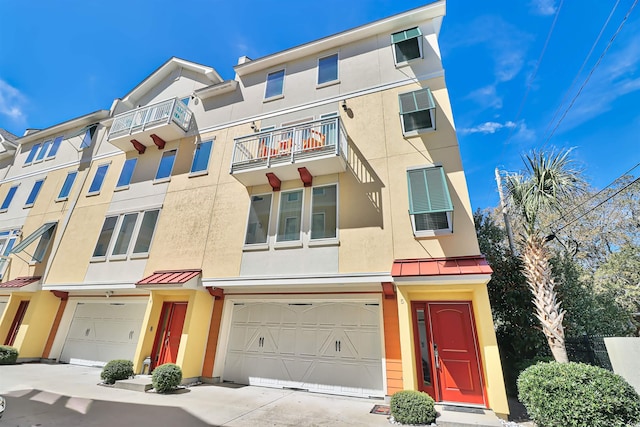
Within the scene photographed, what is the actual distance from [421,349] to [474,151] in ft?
25.9

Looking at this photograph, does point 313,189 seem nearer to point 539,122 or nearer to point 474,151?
point 474,151

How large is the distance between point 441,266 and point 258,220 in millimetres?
6426

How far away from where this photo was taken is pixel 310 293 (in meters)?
9.27

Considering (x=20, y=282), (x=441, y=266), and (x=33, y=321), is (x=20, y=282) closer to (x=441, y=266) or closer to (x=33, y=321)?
(x=33, y=321)

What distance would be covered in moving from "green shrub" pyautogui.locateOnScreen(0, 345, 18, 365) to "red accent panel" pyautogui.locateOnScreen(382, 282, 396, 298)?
1517 centimetres

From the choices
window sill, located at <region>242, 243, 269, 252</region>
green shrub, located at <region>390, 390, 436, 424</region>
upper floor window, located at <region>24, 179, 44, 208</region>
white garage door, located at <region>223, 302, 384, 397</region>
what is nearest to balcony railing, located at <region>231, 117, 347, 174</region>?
window sill, located at <region>242, 243, 269, 252</region>

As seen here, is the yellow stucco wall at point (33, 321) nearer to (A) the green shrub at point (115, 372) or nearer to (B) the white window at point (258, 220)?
(A) the green shrub at point (115, 372)

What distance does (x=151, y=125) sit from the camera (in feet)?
43.2

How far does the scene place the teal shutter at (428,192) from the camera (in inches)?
299

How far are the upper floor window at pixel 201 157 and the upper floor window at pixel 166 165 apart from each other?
1.30m

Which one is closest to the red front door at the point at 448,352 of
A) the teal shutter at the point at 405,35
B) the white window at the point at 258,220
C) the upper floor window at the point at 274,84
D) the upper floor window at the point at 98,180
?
the white window at the point at 258,220

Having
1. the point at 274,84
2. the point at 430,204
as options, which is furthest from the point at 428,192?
the point at 274,84

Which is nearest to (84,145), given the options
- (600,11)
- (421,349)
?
(421,349)

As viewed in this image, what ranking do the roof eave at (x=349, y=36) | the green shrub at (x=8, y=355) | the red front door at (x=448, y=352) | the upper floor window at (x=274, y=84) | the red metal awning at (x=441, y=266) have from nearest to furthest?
the red metal awning at (x=441, y=266) → the red front door at (x=448, y=352) → the roof eave at (x=349, y=36) → the green shrub at (x=8, y=355) → the upper floor window at (x=274, y=84)
